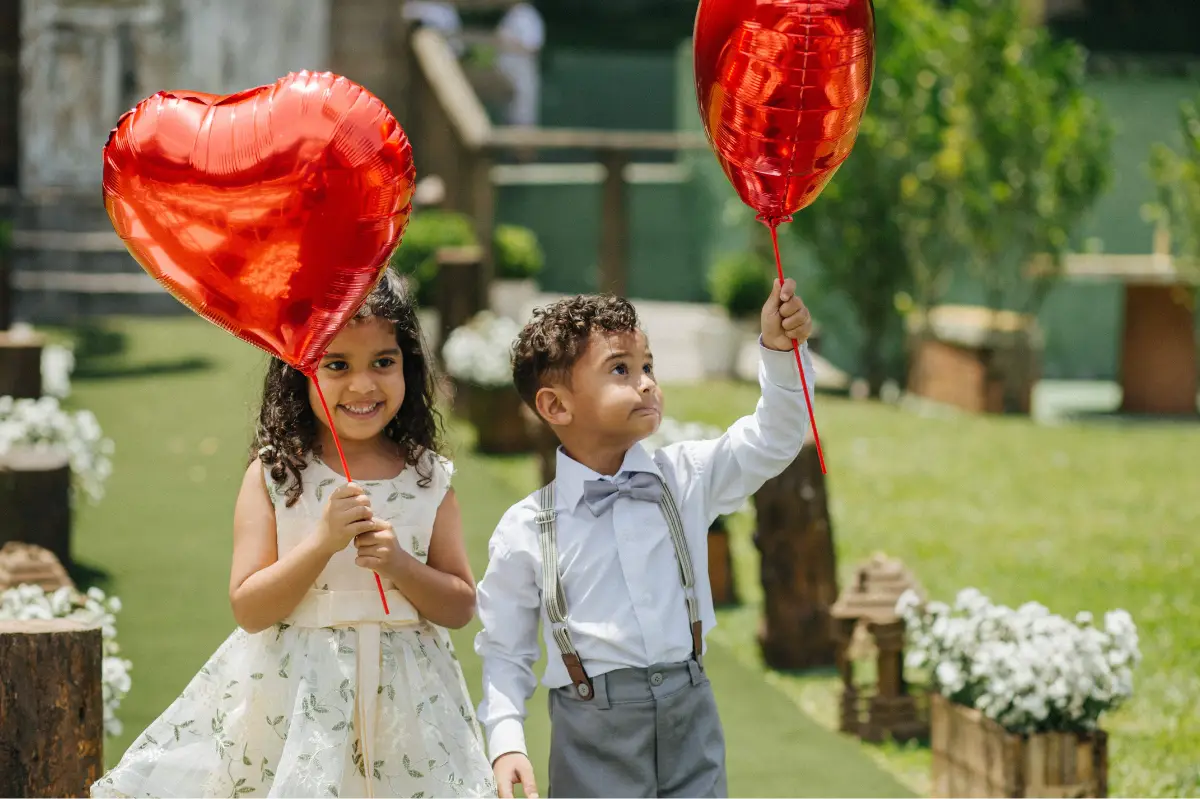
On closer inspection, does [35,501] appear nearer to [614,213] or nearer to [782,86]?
[782,86]

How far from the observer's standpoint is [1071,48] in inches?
413

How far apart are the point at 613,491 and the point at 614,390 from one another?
17 centimetres

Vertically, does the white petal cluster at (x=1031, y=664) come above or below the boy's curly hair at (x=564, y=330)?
below

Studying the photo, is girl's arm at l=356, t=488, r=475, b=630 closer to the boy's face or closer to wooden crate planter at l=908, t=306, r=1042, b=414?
the boy's face

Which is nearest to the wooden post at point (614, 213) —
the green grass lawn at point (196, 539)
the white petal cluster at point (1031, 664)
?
the green grass lawn at point (196, 539)

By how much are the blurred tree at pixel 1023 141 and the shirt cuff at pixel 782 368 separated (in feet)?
26.3

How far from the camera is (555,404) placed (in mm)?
2713

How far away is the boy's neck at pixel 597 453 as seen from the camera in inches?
107

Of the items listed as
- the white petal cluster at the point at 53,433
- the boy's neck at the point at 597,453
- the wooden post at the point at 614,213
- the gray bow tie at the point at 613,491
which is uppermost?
the wooden post at the point at 614,213

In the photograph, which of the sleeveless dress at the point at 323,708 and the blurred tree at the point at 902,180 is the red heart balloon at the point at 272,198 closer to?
the sleeveless dress at the point at 323,708

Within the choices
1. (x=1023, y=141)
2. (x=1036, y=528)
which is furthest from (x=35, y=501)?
(x=1023, y=141)

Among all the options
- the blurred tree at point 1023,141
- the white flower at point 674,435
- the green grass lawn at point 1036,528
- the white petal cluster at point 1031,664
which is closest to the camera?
the white petal cluster at point 1031,664

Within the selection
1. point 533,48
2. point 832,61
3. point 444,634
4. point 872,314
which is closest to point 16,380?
point 444,634

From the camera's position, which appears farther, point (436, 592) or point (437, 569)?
point (437, 569)
